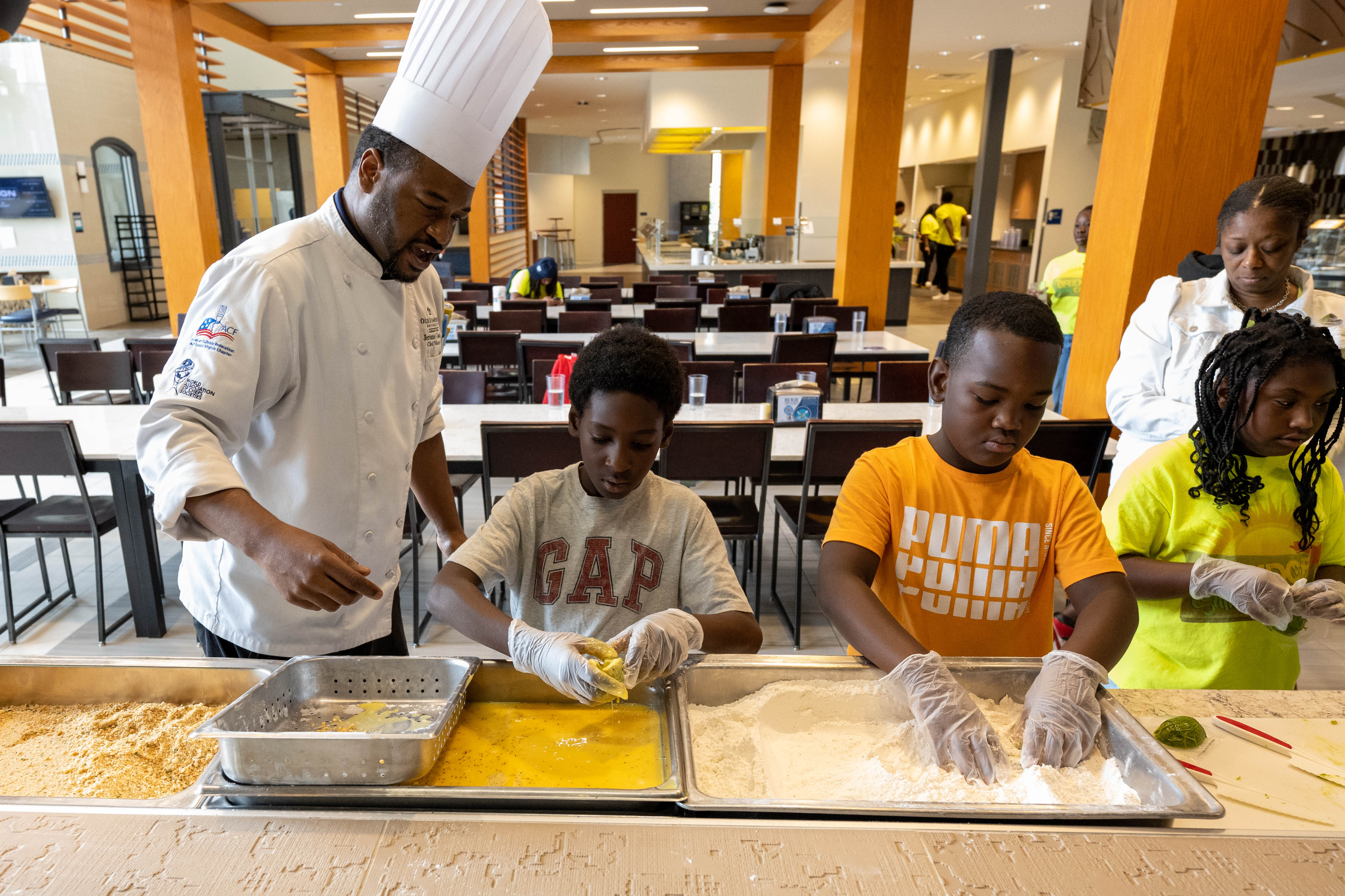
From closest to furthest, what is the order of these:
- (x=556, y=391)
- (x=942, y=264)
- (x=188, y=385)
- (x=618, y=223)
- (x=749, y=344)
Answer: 1. (x=188, y=385)
2. (x=556, y=391)
3. (x=749, y=344)
4. (x=942, y=264)
5. (x=618, y=223)

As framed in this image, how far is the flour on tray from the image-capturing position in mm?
847

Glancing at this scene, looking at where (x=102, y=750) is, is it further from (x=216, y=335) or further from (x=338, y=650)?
(x=216, y=335)

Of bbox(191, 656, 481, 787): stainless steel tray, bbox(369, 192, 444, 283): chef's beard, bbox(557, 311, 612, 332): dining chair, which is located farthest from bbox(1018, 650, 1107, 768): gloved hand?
bbox(557, 311, 612, 332): dining chair

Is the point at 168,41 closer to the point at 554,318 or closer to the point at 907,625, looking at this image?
the point at 554,318

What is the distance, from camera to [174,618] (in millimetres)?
2859

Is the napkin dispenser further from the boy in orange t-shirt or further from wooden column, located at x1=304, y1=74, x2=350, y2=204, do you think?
wooden column, located at x1=304, y1=74, x2=350, y2=204

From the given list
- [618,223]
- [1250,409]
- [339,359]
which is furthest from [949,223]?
[339,359]

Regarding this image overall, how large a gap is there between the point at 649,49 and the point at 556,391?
7193 millimetres

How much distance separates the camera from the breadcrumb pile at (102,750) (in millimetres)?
863

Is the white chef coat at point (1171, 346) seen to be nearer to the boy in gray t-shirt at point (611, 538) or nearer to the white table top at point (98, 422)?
the boy in gray t-shirt at point (611, 538)

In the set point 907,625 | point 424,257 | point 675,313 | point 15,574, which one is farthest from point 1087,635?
point 675,313

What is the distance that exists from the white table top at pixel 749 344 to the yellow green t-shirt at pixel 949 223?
326 inches

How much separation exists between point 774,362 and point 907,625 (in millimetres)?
2762

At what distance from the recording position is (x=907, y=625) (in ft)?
3.98
